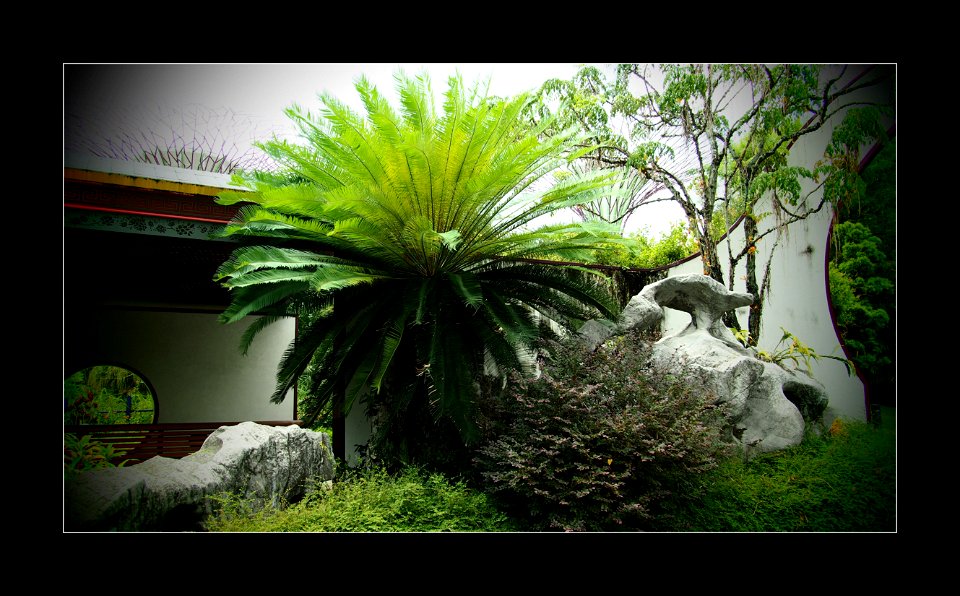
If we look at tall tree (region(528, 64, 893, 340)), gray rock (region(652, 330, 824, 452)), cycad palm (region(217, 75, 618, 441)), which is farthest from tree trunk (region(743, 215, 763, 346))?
cycad palm (region(217, 75, 618, 441))

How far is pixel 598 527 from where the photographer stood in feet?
12.7

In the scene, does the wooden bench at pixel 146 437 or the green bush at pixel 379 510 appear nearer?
the green bush at pixel 379 510

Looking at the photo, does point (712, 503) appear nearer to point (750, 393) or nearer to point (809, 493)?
point (809, 493)

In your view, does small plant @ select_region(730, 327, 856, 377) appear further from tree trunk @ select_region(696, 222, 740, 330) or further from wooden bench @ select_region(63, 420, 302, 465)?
wooden bench @ select_region(63, 420, 302, 465)

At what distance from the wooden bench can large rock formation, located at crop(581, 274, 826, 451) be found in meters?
3.56

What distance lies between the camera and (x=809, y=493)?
4434 millimetres

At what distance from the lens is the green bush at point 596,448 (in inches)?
153

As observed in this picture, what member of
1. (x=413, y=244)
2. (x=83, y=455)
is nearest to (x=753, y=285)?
(x=413, y=244)

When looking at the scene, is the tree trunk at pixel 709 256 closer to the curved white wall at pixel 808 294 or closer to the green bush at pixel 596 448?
the curved white wall at pixel 808 294

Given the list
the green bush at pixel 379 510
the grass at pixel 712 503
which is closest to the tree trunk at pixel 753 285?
the grass at pixel 712 503

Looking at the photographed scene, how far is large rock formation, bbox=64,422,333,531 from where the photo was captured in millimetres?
3270

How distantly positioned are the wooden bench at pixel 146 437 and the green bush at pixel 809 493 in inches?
152

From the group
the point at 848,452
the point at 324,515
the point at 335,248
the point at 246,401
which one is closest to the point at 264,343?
the point at 246,401
